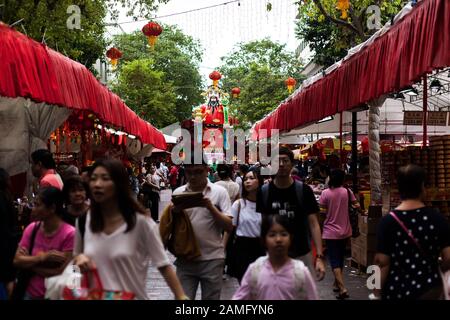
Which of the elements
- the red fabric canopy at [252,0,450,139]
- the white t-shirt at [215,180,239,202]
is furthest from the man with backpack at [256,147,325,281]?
the white t-shirt at [215,180,239,202]

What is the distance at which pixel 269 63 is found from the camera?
199 feet

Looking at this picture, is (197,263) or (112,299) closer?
(112,299)

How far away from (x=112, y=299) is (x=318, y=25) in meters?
26.9

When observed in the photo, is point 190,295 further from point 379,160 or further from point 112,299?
point 379,160

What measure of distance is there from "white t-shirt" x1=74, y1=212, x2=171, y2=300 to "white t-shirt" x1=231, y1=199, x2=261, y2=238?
3016mm

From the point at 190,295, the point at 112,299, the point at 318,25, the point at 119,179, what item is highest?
the point at 318,25

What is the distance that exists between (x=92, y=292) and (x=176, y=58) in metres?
60.4

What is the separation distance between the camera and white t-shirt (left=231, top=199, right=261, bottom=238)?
24.4 ft

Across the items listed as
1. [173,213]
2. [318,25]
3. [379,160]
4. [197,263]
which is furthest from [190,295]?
[318,25]

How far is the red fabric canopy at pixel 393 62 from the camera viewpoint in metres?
6.93

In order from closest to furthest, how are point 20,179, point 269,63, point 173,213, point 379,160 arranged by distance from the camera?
point 173,213, point 20,179, point 379,160, point 269,63

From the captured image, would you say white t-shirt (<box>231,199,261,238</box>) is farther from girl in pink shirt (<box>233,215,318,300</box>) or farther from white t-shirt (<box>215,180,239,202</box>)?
white t-shirt (<box>215,180,239,202</box>)

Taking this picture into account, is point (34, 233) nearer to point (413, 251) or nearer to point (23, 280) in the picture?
point (23, 280)

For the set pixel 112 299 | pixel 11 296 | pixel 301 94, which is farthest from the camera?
pixel 301 94
